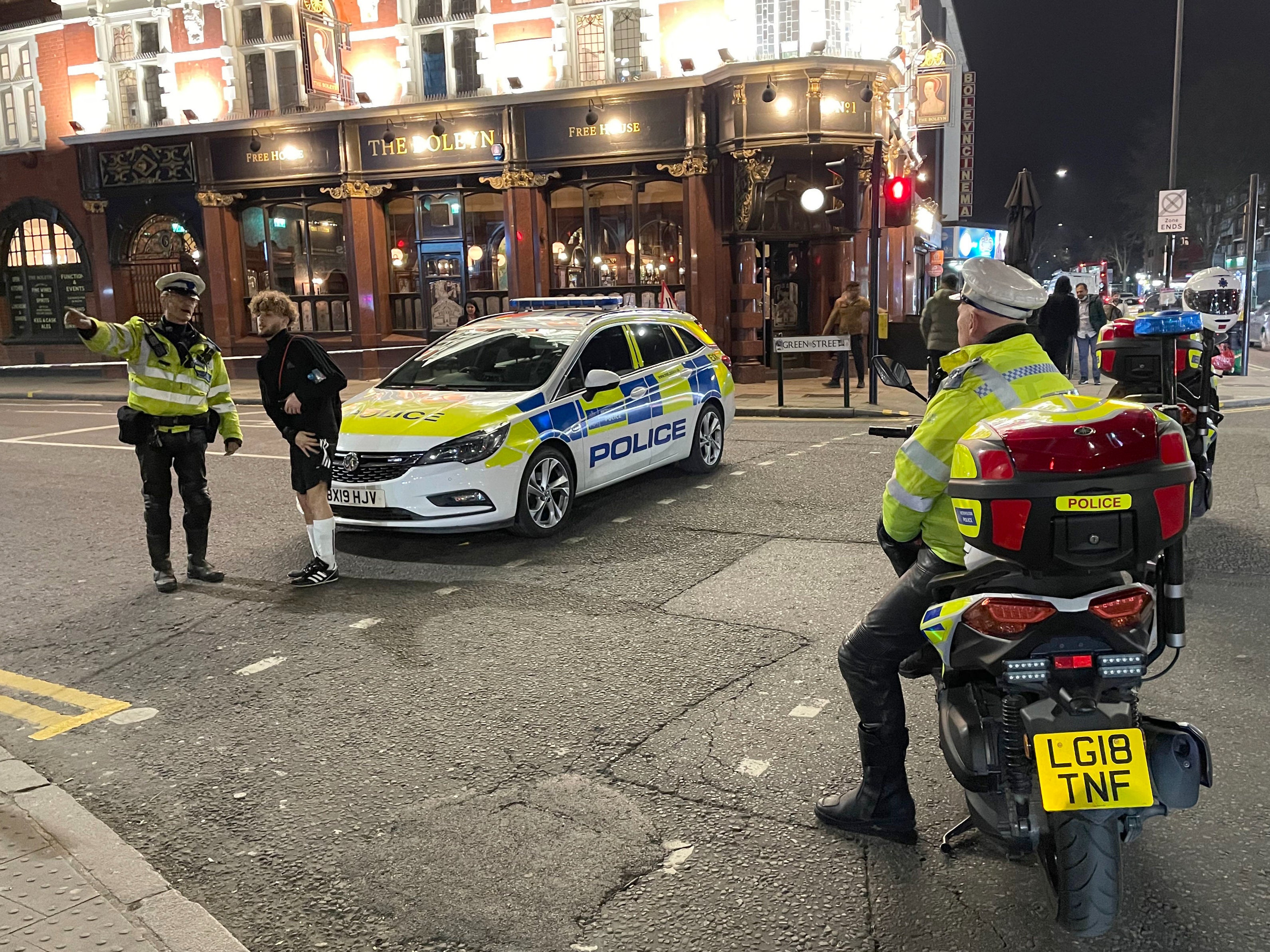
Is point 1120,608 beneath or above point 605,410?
above

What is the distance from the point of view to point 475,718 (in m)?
4.54

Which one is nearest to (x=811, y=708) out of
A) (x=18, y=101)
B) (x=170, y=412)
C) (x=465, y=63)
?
(x=170, y=412)

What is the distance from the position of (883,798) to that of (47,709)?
12.5 ft

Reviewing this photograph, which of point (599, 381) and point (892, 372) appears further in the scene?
point (599, 381)

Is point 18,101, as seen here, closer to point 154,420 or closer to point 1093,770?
point 154,420

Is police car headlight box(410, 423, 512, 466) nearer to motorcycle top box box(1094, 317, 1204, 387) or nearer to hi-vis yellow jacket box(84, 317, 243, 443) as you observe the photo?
hi-vis yellow jacket box(84, 317, 243, 443)

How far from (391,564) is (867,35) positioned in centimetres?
1701

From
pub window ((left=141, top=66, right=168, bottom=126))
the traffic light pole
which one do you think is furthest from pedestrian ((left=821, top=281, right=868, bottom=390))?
pub window ((left=141, top=66, right=168, bottom=126))

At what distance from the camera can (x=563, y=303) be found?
33.9ft

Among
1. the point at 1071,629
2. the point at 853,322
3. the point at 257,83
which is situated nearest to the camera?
the point at 1071,629

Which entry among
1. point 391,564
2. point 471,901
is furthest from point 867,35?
point 471,901

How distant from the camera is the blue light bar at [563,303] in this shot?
383 inches

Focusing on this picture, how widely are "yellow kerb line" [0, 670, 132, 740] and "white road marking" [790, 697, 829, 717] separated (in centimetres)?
308

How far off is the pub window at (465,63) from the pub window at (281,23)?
404 centimetres
